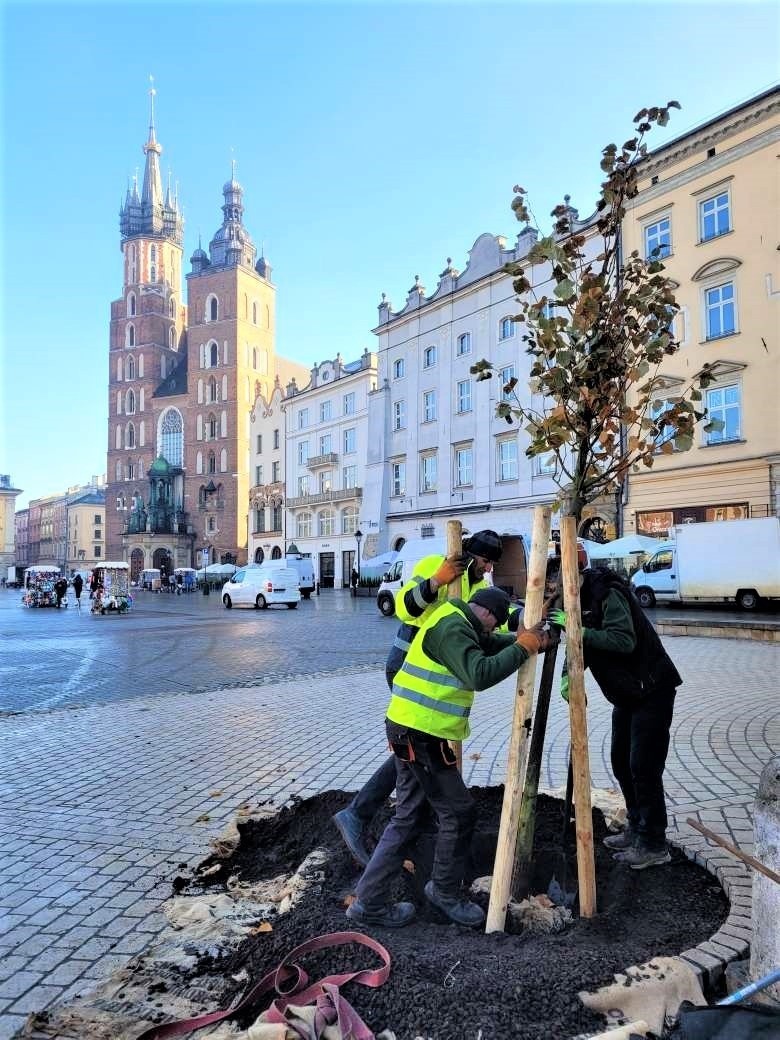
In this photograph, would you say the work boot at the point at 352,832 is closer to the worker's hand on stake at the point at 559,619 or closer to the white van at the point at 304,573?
the worker's hand on stake at the point at 559,619

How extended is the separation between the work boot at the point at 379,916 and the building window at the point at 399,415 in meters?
41.2

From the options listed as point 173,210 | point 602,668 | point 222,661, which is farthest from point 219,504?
point 602,668

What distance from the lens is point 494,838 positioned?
3.58m

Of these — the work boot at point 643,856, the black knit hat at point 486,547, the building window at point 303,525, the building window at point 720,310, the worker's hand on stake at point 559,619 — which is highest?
the building window at point 720,310

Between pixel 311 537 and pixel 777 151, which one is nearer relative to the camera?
pixel 777 151

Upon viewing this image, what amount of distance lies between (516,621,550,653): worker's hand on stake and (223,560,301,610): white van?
2737 centimetres

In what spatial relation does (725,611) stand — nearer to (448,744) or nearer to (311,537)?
(448,744)

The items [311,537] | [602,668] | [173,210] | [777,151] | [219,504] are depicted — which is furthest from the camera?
[173,210]

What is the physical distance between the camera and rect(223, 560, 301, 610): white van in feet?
97.8

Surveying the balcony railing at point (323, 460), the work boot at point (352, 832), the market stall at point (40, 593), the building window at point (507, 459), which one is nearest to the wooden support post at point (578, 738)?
the work boot at point (352, 832)

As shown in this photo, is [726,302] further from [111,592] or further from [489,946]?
[489,946]

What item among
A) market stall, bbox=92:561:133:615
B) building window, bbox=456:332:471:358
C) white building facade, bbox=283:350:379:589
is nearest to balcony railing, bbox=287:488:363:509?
white building facade, bbox=283:350:379:589

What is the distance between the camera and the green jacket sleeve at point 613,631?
3.21 meters

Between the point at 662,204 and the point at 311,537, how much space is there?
115 feet
